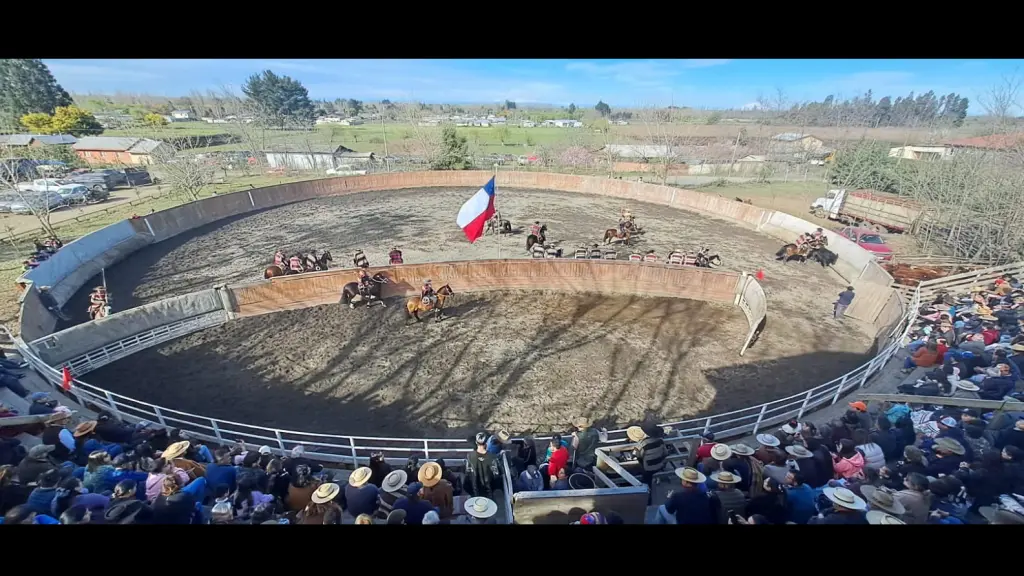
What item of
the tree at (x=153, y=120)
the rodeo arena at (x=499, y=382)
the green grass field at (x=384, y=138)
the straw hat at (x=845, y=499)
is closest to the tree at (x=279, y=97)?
the green grass field at (x=384, y=138)

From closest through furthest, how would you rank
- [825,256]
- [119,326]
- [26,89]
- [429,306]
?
[119,326]
[429,306]
[825,256]
[26,89]

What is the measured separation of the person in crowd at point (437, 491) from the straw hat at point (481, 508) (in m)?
0.43

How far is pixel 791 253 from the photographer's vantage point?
18422mm

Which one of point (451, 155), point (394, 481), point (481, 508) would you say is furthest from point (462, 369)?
point (451, 155)

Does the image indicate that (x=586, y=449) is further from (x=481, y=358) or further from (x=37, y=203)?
(x=37, y=203)

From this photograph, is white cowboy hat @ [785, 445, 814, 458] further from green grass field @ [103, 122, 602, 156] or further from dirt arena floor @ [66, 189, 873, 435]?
green grass field @ [103, 122, 602, 156]

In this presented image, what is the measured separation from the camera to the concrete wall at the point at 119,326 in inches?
403

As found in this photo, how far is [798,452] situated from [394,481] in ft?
19.1

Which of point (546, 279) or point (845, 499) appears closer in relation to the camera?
point (845, 499)

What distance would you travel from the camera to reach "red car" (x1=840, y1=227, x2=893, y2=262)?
1922 cm

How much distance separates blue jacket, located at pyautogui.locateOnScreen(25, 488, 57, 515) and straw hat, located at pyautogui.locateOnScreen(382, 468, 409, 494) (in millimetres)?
3516
